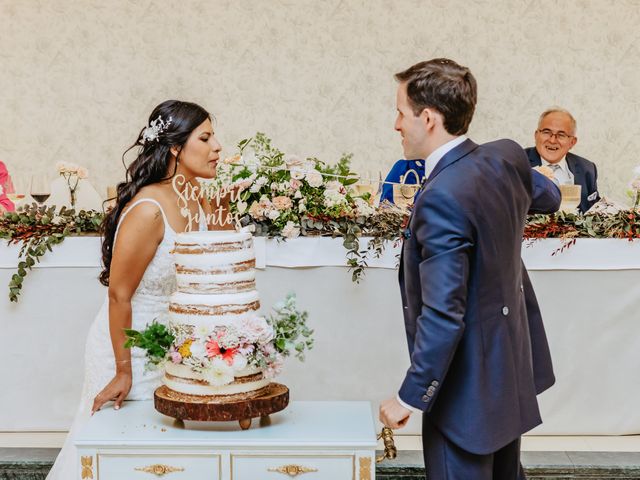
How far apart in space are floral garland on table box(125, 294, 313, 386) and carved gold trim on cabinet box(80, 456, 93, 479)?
0.32 m

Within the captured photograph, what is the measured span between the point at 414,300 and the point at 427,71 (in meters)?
0.62

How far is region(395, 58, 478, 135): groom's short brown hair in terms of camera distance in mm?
2137

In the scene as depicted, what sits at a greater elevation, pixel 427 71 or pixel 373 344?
pixel 427 71

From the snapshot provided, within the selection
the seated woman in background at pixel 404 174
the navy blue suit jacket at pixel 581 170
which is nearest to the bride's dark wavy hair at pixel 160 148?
the seated woman in background at pixel 404 174

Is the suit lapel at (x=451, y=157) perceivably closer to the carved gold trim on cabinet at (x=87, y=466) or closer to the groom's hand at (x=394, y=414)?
the groom's hand at (x=394, y=414)

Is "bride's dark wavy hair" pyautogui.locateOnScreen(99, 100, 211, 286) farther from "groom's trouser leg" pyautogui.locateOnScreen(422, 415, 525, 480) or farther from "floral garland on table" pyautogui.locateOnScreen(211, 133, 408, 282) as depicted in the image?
"groom's trouser leg" pyautogui.locateOnScreen(422, 415, 525, 480)

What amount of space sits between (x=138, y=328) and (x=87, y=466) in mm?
599

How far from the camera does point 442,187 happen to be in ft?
6.81

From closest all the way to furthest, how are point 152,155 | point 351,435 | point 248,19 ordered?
1. point 351,435
2. point 152,155
3. point 248,19

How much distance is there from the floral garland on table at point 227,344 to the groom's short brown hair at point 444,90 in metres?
0.70

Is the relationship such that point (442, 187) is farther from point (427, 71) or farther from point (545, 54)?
point (545, 54)

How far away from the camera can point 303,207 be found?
3.77m

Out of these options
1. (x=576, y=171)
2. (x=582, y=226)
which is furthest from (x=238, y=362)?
(x=576, y=171)

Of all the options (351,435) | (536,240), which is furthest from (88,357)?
(536,240)
